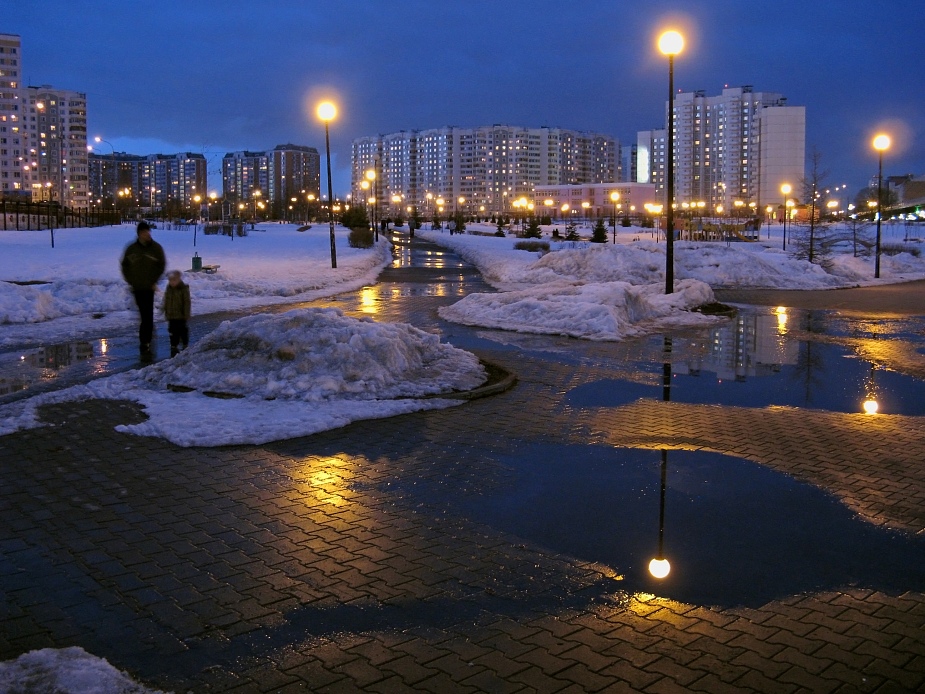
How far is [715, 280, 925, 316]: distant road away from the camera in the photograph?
23.8 m

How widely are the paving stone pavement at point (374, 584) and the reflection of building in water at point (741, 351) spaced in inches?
179

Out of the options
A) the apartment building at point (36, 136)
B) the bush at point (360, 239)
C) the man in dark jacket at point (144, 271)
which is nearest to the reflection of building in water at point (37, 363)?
the man in dark jacket at point (144, 271)

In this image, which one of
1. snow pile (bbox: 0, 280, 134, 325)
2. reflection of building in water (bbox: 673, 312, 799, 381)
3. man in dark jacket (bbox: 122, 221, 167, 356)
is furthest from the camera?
snow pile (bbox: 0, 280, 134, 325)

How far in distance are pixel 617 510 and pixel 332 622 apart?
102 inches

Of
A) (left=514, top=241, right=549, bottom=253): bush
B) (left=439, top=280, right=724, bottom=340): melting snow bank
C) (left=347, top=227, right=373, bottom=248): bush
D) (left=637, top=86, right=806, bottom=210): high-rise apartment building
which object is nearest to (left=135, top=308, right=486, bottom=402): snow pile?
(left=439, top=280, right=724, bottom=340): melting snow bank

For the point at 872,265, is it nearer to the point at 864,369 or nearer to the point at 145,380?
the point at 864,369

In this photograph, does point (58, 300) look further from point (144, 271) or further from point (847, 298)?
point (847, 298)

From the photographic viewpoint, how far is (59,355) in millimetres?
13492

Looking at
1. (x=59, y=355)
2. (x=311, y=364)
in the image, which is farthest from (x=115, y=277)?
(x=311, y=364)

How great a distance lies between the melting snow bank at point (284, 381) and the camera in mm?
8703

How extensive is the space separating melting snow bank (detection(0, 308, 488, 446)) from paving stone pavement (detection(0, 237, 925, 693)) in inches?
23.3

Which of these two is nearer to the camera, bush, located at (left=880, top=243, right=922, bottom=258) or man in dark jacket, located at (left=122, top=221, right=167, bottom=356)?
man in dark jacket, located at (left=122, top=221, right=167, bottom=356)

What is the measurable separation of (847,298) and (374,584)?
2629 cm

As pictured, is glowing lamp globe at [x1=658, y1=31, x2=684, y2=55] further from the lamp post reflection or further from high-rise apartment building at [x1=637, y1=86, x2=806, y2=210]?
high-rise apartment building at [x1=637, y1=86, x2=806, y2=210]
